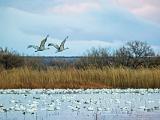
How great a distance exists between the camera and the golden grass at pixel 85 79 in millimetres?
22986

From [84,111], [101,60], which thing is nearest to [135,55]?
[101,60]

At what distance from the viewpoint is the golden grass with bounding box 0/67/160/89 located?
23.0 metres

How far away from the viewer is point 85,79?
23.6m

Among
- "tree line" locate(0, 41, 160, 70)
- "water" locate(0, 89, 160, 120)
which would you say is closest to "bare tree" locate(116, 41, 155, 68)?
"tree line" locate(0, 41, 160, 70)

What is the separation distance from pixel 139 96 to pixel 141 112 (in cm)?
566

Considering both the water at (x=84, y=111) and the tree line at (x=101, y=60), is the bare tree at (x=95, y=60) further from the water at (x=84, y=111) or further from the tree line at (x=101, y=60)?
the water at (x=84, y=111)

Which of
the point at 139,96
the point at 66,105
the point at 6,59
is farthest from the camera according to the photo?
the point at 6,59

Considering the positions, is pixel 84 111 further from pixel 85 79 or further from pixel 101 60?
pixel 101 60

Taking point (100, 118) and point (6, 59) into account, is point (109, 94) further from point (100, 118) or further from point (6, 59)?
point (6, 59)

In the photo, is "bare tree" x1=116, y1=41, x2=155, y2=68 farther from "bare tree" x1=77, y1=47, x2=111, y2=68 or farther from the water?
the water

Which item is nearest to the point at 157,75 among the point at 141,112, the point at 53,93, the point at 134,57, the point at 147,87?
the point at 147,87

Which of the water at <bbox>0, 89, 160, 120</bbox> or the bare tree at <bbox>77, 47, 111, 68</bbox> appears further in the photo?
the bare tree at <bbox>77, 47, 111, 68</bbox>

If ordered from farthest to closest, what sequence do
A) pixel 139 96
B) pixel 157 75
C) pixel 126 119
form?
pixel 157 75 < pixel 139 96 < pixel 126 119

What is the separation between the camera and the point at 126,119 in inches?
431
